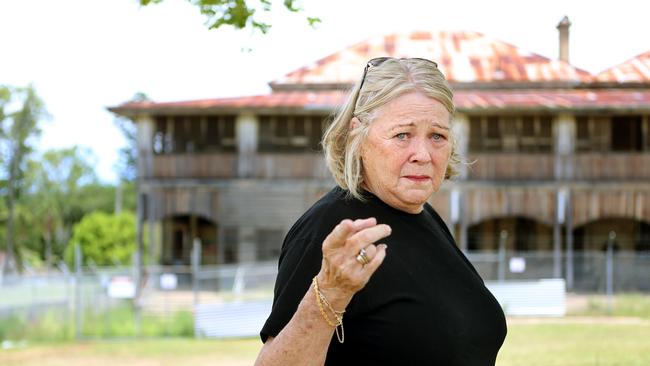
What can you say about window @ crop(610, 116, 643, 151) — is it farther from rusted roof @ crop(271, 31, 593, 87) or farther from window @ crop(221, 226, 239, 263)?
window @ crop(221, 226, 239, 263)

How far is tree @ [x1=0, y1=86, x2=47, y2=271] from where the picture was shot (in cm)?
5262

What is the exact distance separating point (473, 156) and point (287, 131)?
18.5 ft

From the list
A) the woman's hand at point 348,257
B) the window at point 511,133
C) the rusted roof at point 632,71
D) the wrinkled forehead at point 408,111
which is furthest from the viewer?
the window at point 511,133

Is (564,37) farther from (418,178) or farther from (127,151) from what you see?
(127,151)

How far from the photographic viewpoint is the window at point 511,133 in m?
28.6

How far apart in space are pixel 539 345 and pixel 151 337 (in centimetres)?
780

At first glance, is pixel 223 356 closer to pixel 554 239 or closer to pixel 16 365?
pixel 16 365

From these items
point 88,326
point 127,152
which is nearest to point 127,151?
point 127,152

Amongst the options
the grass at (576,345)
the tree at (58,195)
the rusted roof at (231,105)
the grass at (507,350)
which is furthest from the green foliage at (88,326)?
the tree at (58,195)

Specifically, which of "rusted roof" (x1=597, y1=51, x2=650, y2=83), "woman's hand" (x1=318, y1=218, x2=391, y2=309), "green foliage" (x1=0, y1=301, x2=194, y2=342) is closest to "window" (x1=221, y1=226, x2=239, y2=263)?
"green foliage" (x1=0, y1=301, x2=194, y2=342)

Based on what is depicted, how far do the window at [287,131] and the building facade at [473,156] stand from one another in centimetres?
3

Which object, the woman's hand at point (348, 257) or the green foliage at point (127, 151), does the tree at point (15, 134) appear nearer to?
the green foliage at point (127, 151)

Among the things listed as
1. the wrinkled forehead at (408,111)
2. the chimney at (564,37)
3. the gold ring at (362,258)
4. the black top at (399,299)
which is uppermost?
the chimney at (564,37)

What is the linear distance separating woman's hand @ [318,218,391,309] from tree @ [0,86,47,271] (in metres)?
50.7
